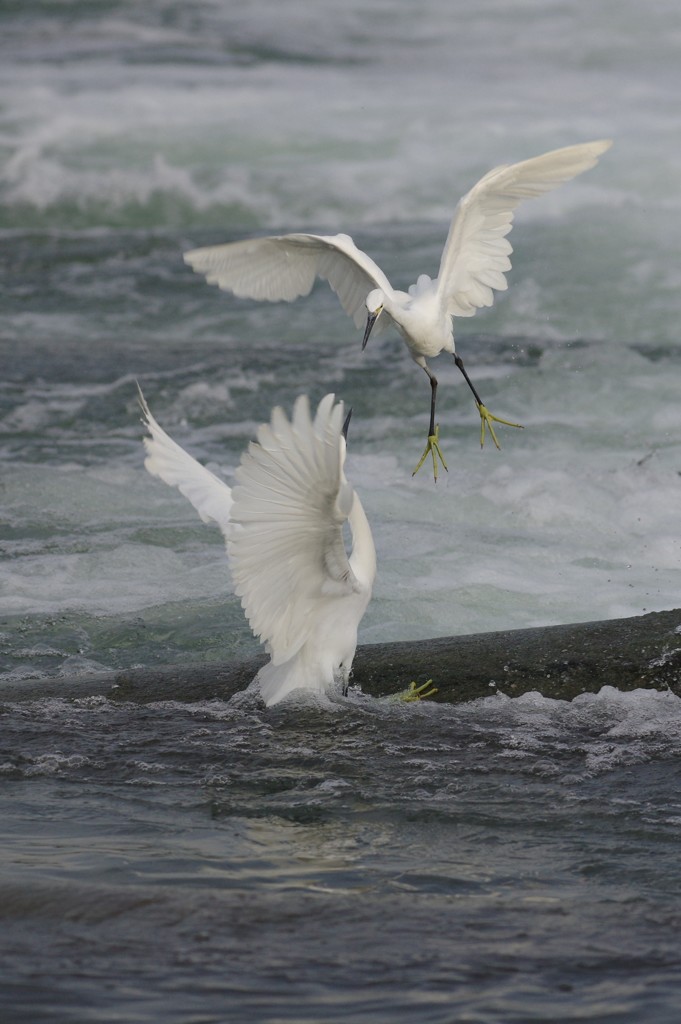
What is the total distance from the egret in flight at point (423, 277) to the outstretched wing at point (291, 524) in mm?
1529

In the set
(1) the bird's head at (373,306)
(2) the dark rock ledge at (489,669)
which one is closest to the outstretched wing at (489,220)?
(1) the bird's head at (373,306)

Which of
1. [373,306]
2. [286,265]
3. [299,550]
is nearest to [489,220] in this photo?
[373,306]

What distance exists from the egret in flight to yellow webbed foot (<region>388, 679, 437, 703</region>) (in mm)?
1598

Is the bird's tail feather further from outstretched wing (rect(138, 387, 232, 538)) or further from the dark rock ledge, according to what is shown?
outstretched wing (rect(138, 387, 232, 538))

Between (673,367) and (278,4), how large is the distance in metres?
16.6

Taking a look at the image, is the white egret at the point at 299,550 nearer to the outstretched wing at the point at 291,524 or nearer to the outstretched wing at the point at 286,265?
the outstretched wing at the point at 291,524

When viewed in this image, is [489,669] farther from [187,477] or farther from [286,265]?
[286,265]

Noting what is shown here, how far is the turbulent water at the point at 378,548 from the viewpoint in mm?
3119

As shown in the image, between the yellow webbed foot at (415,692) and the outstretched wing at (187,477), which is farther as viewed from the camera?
the outstretched wing at (187,477)

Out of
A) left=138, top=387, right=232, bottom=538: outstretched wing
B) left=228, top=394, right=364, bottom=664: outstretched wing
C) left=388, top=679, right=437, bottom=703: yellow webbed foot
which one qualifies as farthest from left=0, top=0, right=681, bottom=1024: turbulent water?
left=138, top=387, right=232, bottom=538: outstretched wing

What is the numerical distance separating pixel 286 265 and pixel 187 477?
134cm

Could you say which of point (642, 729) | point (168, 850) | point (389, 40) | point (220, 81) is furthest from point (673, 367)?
point (389, 40)

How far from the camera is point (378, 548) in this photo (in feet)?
23.2

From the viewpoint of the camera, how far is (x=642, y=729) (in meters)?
4.23
